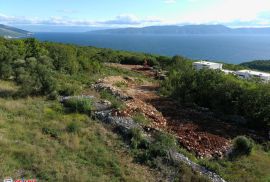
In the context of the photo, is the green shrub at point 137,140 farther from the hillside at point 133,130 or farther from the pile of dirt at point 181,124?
the pile of dirt at point 181,124

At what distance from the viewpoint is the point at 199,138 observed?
44.8 ft

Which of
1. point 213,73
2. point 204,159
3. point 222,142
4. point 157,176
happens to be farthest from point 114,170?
point 213,73

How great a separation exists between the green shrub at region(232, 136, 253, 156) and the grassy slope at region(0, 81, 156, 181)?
4377mm

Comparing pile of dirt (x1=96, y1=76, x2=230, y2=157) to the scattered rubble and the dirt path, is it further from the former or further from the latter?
the scattered rubble

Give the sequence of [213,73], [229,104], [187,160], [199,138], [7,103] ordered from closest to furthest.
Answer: [187,160] → [199,138] → [7,103] → [229,104] → [213,73]

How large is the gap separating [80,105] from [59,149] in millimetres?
4655

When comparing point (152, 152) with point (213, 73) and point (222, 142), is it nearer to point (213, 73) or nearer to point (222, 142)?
point (222, 142)

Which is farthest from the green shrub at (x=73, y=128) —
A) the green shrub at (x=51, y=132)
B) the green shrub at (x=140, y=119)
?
the green shrub at (x=140, y=119)

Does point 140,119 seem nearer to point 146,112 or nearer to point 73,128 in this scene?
point 146,112

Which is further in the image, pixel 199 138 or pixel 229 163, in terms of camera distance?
pixel 199 138

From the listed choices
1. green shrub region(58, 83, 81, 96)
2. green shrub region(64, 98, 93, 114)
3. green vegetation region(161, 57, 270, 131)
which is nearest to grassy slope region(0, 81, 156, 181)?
green shrub region(64, 98, 93, 114)

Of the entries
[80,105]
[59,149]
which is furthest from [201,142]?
[80,105]

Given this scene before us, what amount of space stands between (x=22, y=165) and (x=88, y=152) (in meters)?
2.30

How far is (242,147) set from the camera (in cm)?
1313
